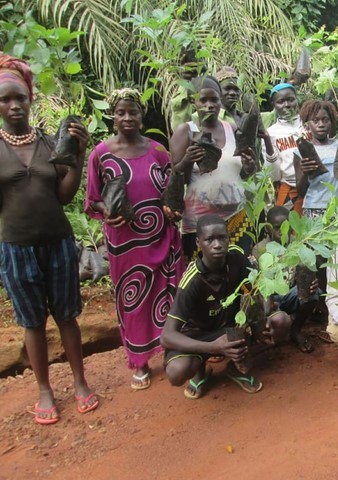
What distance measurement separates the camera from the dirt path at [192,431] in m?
1.99

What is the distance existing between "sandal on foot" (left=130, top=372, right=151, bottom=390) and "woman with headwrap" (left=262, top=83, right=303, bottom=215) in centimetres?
150

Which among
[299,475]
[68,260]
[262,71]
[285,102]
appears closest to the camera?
[299,475]

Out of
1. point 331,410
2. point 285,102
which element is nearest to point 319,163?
point 285,102

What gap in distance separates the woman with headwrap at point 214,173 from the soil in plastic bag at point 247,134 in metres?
0.04

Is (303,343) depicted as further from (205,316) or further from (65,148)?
(65,148)

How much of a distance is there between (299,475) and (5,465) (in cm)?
129

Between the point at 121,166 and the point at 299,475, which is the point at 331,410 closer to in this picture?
the point at 299,475

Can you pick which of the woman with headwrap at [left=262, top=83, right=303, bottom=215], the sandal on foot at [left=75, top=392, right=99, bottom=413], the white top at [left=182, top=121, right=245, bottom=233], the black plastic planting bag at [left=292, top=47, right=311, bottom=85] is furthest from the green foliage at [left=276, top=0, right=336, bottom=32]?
the sandal on foot at [left=75, top=392, right=99, bottom=413]

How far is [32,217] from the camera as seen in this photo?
233 centimetres

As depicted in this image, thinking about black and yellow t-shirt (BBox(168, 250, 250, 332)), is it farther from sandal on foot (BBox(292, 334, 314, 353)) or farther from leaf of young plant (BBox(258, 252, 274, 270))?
sandal on foot (BBox(292, 334, 314, 353))

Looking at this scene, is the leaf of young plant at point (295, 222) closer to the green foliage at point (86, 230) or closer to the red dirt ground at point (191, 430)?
the red dirt ground at point (191, 430)

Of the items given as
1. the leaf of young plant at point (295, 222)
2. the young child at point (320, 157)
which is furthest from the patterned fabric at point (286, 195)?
the leaf of young plant at point (295, 222)

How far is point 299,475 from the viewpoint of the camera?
1.82m

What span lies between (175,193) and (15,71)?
0.96 meters
